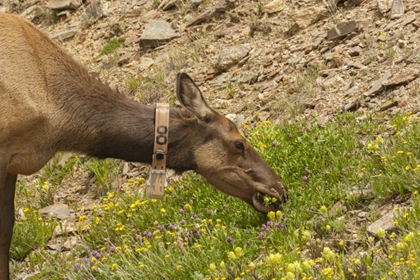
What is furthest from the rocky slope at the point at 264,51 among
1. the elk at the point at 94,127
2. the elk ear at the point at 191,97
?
the elk ear at the point at 191,97

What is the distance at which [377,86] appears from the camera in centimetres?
999

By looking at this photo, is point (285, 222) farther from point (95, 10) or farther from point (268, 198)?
point (95, 10)

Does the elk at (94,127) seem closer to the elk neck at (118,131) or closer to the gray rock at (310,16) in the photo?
the elk neck at (118,131)

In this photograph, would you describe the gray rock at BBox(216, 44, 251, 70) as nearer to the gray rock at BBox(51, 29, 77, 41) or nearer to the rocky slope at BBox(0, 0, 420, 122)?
the rocky slope at BBox(0, 0, 420, 122)

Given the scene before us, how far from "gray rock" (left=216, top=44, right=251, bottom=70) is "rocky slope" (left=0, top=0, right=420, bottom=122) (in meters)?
0.02

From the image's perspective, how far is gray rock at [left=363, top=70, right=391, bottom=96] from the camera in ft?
32.6

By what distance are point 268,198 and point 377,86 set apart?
2842 mm

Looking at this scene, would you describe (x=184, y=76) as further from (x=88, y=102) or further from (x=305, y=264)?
(x=305, y=264)

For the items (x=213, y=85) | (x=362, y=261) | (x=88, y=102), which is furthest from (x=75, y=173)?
(x=362, y=261)

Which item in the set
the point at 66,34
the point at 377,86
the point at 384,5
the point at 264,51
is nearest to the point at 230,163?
the point at 377,86

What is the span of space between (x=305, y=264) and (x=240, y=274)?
114 cm

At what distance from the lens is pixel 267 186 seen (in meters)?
8.07

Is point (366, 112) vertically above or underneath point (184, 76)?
underneath

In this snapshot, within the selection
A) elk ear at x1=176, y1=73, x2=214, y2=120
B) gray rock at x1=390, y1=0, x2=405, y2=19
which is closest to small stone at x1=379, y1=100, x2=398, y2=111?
gray rock at x1=390, y1=0, x2=405, y2=19
